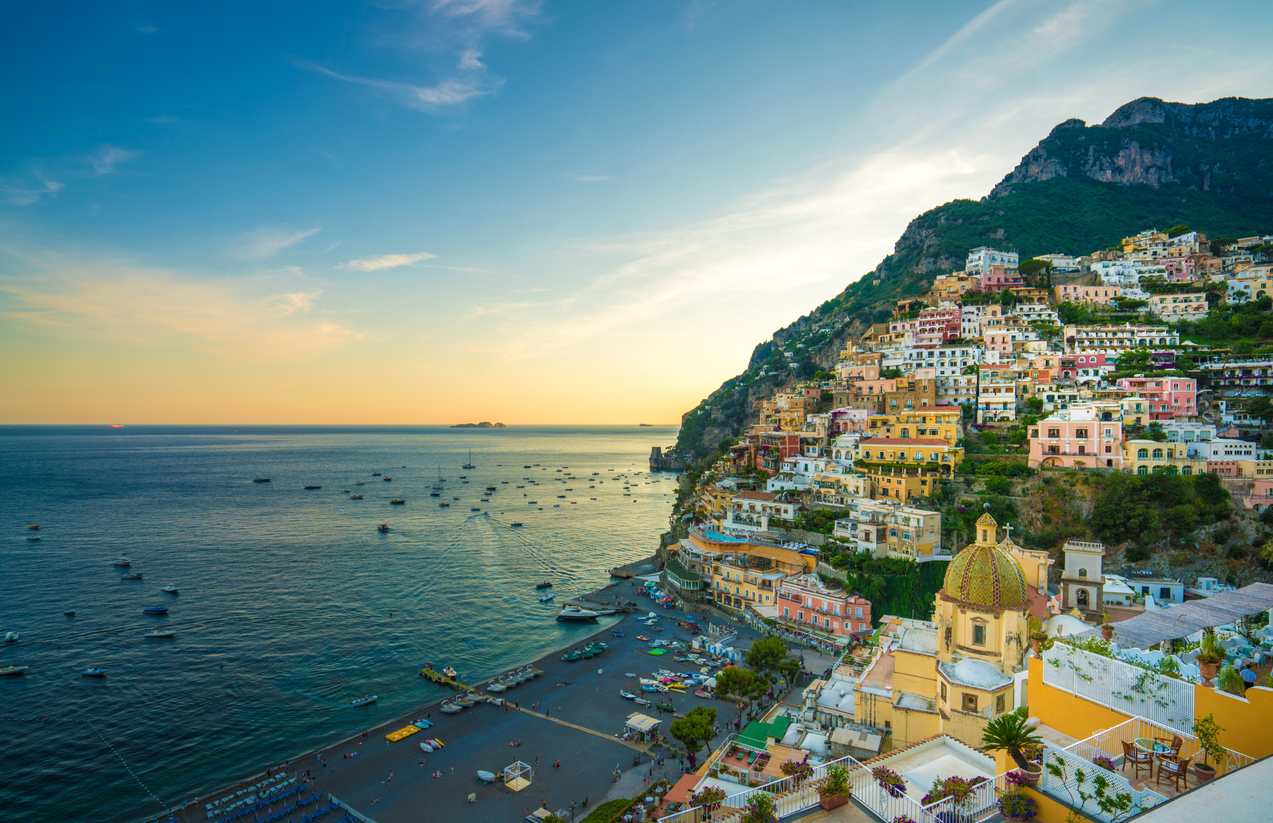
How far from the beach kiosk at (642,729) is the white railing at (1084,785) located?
91.5ft

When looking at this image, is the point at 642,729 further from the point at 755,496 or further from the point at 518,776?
the point at 755,496

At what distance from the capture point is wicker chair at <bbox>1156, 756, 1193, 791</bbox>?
412 inches

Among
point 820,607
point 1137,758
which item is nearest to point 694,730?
point 820,607

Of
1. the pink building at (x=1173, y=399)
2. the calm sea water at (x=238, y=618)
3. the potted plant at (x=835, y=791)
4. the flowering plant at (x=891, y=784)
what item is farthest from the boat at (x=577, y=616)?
the pink building at (x=1173, y=399)

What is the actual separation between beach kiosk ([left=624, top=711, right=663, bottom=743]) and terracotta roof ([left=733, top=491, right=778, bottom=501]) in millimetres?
32111

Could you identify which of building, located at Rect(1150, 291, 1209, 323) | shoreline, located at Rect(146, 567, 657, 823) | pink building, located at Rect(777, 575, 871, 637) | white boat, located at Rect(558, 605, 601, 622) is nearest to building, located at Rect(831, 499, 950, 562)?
pink building, located at Rect(777, 575, 871, 637)

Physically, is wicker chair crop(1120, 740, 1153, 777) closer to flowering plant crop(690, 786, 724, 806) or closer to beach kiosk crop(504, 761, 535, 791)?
flowering plant crop(690, 786, 724, 806)

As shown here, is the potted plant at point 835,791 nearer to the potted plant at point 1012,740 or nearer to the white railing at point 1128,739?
the potted plant at point 1012,740

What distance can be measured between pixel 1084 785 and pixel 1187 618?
1837 centimetres

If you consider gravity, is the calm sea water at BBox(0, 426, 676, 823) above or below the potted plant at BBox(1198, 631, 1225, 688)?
below

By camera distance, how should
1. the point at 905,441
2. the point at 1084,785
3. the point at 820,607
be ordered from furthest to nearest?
the point at 905,441, the point at 820,607, the point at 1084,785

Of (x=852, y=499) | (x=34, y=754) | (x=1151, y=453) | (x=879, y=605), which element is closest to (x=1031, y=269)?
(x=1151, y=453)

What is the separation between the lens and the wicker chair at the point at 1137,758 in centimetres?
1106

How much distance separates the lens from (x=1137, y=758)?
37.4 ft
